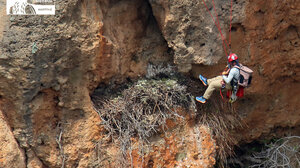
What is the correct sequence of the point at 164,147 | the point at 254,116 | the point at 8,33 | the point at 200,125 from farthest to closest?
the point at 254,116
the point at 200,125
the point at 164,147
the point at 8,33

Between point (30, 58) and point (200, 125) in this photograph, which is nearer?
point (30, 58)

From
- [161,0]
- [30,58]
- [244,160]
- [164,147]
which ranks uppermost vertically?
[161,0]

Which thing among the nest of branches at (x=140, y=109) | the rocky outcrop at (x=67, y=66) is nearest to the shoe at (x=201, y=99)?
the nest of branches at (x=140, y=109)

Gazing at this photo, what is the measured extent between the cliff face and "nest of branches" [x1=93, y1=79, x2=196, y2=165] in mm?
147

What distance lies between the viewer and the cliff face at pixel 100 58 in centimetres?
370

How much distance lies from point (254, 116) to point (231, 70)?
4.61 ft

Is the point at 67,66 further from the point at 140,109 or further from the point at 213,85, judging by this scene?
the point at 213,85

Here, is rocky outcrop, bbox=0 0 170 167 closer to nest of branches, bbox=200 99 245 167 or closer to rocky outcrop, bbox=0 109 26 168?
rocky outcrop, bbox=0 109 26 168

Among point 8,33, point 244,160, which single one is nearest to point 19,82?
point 8,33

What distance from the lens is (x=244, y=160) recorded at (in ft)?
17.9

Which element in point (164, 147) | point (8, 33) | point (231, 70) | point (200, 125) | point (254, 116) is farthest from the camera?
point (254, 116)

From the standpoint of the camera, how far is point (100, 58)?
13.5 feet

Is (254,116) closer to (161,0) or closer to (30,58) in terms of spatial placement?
(161,0)

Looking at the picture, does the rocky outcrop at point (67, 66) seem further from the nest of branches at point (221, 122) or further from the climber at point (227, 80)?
the nest of branches at point (221, 122)
